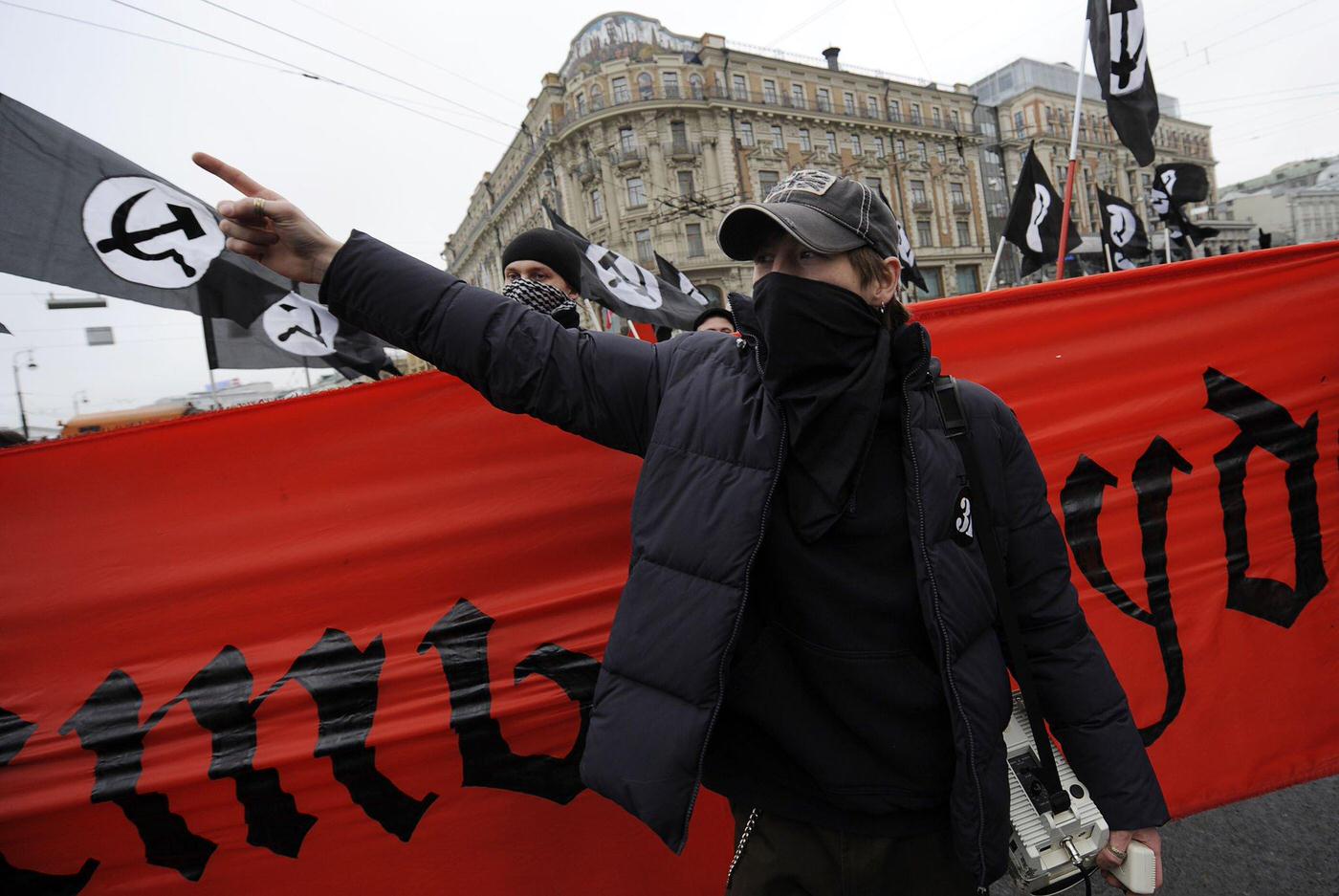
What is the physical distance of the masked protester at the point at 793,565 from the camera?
3.93ft

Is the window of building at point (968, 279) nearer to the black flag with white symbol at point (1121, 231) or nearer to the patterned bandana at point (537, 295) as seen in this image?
the black flag with white symbol at point (1121, 231)

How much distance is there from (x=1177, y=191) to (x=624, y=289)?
9200 millimetres

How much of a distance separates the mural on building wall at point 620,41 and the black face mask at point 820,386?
44.7 meters

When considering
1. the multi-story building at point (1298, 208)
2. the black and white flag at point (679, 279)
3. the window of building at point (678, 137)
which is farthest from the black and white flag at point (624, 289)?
the multi-story building at point (1298, 208)

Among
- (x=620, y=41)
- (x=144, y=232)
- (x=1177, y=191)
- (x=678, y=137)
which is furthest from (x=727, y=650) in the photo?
(x=620, y=41)

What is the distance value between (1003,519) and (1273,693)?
1951 mm

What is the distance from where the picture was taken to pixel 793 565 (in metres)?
1.23

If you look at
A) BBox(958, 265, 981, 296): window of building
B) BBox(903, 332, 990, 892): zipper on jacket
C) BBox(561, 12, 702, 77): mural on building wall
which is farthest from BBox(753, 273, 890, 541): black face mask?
BBox(958, 265, 981, 296): window of building

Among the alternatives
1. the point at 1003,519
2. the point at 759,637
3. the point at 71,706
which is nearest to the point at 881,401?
the point at 1003,519

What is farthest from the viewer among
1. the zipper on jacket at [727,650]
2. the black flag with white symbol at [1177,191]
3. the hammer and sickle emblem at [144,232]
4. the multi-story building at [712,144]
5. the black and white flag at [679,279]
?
the multi-story building at [712,144]

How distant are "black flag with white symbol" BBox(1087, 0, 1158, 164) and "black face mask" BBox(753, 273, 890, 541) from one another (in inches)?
207

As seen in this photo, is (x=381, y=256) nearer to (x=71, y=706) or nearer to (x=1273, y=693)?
(x=71, y=706)

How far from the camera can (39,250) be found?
1.88 metres

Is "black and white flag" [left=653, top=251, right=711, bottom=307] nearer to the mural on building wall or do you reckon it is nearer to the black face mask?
the black face mask
